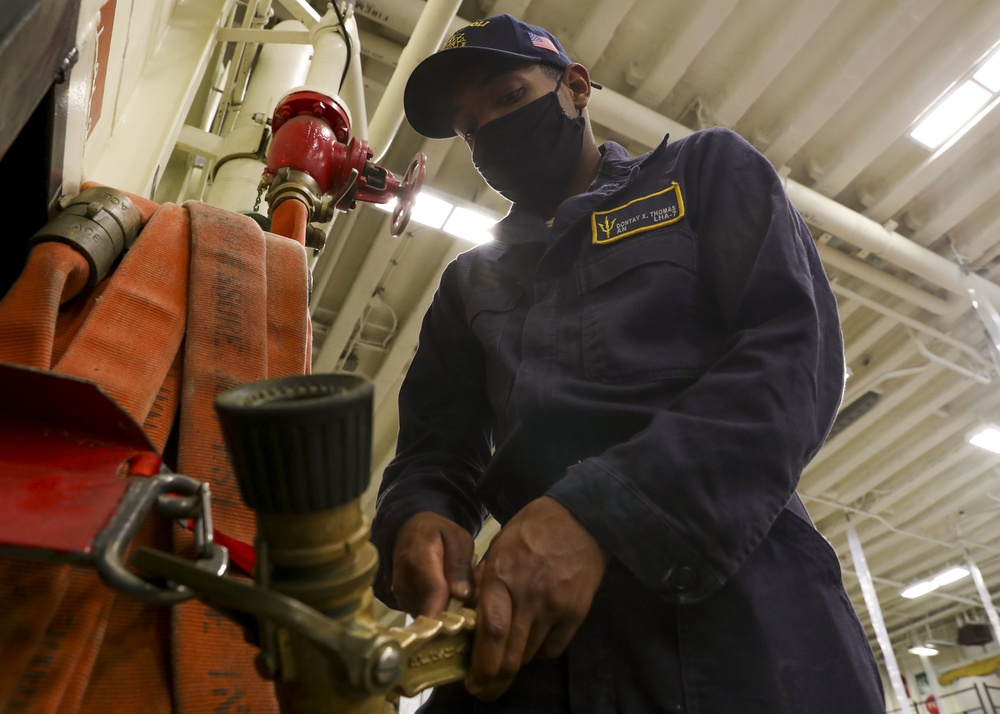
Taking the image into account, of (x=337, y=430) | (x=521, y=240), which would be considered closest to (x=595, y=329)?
(x=521, y=240)

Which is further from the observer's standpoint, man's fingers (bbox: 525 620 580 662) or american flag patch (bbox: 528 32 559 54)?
american flag patch (bbox: 528 32 559 54)

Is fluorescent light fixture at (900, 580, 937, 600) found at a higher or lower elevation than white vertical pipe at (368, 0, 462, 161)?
lower

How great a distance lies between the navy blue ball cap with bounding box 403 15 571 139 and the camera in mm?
1279

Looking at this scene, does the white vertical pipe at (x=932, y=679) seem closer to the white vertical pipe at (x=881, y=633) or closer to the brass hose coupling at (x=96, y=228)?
the white vertical pipe at (x=881, y=633)

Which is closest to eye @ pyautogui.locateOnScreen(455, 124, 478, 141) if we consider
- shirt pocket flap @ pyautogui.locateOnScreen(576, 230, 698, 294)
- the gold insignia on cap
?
the gold insignia on cap

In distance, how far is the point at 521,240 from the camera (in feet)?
3.76

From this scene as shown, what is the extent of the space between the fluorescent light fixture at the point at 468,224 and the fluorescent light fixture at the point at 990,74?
2.70 meters

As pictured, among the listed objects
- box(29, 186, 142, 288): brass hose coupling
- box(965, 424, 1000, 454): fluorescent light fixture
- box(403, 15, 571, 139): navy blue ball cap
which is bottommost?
box(29, 186, 142, 288): brass hose coupling

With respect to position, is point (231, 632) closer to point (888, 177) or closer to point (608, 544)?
point (608, 544)

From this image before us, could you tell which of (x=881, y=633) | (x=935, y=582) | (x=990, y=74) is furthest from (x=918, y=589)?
(x=990, y=74)

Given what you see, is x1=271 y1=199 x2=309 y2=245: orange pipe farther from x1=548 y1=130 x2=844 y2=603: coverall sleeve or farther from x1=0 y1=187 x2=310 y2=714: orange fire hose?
x1=548 y1=130 x2=844 y2=603: coverall sleeve

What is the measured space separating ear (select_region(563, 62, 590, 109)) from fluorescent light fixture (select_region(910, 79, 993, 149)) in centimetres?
330

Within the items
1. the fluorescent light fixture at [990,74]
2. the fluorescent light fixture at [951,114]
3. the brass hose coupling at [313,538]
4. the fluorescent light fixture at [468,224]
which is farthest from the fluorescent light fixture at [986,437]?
the brass hose coupling at [313,538]

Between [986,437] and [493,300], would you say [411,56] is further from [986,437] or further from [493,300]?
[986,437]
